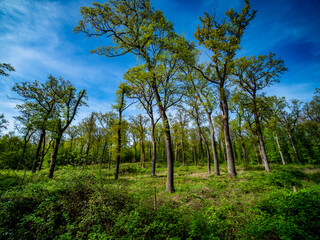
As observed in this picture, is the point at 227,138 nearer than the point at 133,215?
No

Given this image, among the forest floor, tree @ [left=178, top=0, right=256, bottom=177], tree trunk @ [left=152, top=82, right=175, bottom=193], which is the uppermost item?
tree @ [left=178, top=0, right=256, bottom=177]

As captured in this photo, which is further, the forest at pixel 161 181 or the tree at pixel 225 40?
the tree at pixel 225 40

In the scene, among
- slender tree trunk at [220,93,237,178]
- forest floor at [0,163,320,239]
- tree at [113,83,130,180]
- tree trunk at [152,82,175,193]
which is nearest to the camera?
forest floor at [0,163,320,239]

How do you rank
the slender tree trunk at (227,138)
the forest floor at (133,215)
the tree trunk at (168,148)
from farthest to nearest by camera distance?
the slender tree trunk at (227,138) < the tree trunk at (168,148) < the forest floor at (133,215)

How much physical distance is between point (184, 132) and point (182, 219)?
2636 centimetres

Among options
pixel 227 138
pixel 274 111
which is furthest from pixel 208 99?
pixel 274 111

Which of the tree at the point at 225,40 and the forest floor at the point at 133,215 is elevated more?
the tree at the point at 225,40

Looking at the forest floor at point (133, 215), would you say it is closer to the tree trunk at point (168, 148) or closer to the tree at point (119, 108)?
the tree trunk at point (168, 148)

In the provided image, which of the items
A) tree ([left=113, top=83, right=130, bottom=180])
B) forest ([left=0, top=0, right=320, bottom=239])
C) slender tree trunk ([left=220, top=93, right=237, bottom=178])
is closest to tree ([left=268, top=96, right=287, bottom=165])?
forest ([left=0, top=0, right=320, bottom=239])

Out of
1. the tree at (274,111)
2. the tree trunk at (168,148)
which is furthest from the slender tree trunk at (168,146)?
the tree at (274,111)

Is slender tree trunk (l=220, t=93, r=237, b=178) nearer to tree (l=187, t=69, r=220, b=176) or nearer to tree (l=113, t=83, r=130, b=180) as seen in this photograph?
tree (l=187, t=69, r=220, b=176)

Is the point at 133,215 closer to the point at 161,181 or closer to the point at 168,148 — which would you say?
the point at 168,148

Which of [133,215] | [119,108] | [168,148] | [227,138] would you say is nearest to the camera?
[133,215]

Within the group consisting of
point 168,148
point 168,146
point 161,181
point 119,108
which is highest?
point 119,108
